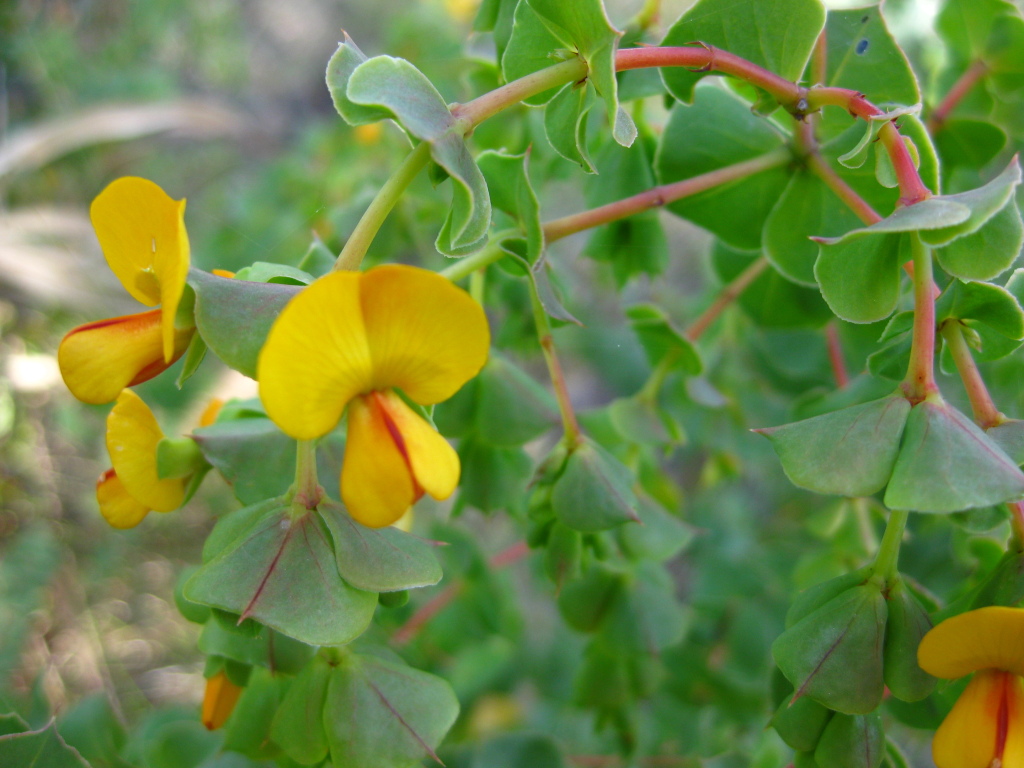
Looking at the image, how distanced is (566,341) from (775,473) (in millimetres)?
413

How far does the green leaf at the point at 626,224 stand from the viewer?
21.4 inches

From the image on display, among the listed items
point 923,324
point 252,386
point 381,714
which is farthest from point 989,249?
point 252,386

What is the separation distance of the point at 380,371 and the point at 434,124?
0.11m

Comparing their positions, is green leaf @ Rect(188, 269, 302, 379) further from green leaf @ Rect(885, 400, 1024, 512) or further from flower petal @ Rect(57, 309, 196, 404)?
green leaf @ Rect(885, 400, 1024, 512)

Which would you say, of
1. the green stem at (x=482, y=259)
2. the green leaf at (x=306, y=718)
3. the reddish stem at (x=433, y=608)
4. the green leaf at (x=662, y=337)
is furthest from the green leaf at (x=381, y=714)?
the reddish stem at (x=433, y=608)

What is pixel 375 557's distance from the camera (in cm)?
33

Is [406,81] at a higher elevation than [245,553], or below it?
higher

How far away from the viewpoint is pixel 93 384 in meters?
0.33

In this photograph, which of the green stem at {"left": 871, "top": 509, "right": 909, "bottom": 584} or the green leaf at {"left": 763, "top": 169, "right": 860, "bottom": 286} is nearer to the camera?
the green stem at {"left": 871, "top": 509, "right": 909, "bottom": 584}

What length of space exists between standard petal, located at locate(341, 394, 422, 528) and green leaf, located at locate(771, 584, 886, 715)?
196 millimetres

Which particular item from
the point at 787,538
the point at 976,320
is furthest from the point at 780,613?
the point at 976,320

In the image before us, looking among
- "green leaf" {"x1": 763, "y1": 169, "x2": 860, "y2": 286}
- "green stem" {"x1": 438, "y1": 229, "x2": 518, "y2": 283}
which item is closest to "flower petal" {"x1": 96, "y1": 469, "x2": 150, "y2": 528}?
"green stem" {"x1": 438, "y1": 229, "x2": 518, "y2": 283}

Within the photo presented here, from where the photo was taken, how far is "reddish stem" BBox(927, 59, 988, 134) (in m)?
0.59

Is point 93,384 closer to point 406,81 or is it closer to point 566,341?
point 406,81
